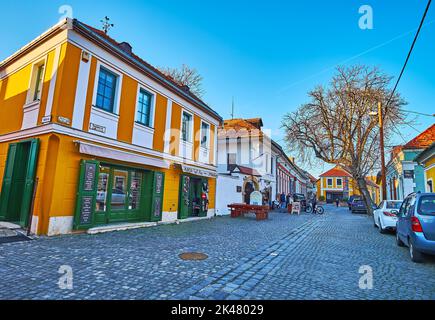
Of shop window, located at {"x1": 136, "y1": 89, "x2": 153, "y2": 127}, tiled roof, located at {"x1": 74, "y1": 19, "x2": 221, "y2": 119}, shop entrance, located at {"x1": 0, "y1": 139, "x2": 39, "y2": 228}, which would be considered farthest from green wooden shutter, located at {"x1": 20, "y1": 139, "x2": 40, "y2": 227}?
tiled roof, located at {"x1": 74, "y1": 19, "x2": 221, "y2": 119}

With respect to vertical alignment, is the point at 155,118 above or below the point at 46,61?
below

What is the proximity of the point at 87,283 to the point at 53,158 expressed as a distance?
5050 mm

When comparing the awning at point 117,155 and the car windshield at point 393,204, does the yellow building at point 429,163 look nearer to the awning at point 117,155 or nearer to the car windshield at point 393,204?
the car windshield at point 393,204

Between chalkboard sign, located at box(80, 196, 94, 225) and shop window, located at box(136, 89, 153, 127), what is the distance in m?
3.83

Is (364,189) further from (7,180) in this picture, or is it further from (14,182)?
(7,180)

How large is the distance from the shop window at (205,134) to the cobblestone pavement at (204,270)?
26.4ft

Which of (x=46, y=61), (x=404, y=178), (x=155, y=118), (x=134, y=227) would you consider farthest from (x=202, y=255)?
(x=404, y=178)

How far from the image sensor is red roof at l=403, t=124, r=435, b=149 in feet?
70.3

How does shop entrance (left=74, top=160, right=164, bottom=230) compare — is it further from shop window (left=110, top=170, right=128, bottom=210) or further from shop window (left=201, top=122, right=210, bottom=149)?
shop window (left=201, top=122, right=210, bottom=149)
